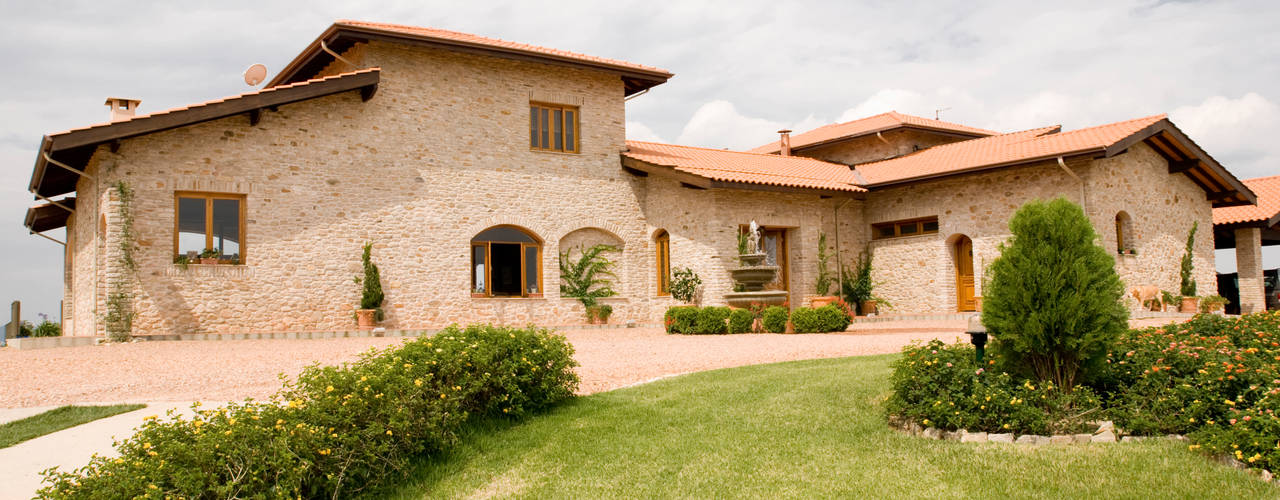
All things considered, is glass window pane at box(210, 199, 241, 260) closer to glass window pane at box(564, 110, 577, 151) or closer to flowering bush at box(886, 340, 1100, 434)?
glass window pane at box(564, 110, 577, 151)

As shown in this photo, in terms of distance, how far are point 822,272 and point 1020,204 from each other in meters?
4.38

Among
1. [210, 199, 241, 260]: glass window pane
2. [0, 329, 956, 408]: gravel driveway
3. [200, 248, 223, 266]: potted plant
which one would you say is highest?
[210, 199, 241, 260]: glass window pane

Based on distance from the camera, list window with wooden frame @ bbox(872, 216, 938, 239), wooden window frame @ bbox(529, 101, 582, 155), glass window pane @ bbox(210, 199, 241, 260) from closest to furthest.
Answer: glass window pane @ bbox(210, 199, 241, 260), wooden window frame @ bbox(529, 101, 582, 155), window with wooden frame @ bbox(872, 216, 938, 239)

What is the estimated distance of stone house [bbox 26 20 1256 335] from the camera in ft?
46.7

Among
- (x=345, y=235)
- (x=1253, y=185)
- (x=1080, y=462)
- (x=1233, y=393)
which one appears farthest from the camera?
(x=1253, y=185)

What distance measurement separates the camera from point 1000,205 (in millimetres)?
17375

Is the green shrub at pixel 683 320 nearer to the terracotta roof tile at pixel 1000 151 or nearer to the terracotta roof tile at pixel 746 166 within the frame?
the terracotta roof tile at pixel 746 166

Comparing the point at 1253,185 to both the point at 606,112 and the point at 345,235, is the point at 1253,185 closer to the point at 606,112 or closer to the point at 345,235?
the point at 606,112

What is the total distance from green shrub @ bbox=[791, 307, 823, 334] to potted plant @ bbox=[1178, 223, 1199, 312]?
8.88 m

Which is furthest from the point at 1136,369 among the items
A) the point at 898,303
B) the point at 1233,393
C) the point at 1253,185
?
the point at 1253,185

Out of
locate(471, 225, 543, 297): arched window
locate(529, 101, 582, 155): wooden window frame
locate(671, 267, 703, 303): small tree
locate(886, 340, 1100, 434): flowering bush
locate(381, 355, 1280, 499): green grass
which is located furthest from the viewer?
locate(529, 101, 582, 155): wooden window frame

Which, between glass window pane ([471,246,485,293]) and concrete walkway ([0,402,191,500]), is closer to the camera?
concrete walkway ([0,402,191,500])

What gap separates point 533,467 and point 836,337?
30.2 feet

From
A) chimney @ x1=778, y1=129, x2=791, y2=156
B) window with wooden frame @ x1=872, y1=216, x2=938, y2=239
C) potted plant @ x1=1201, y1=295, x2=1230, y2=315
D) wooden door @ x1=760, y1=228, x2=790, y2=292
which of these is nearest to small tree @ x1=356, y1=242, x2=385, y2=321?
wooden door @ x1=760, y1=228, x2=790, y2=292
